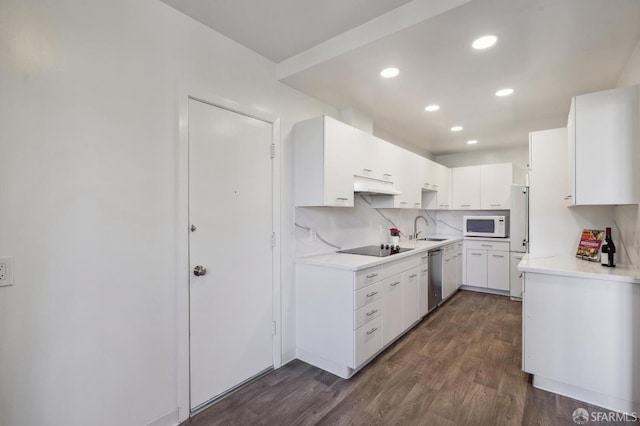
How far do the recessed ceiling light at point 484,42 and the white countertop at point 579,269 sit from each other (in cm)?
167

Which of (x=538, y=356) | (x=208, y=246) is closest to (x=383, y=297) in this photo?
(x=538, y=356)

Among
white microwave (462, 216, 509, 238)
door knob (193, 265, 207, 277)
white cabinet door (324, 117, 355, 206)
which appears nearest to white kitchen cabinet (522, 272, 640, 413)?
white cabinet door (324, 117, 355, 206)

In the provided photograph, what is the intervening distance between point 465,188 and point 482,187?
281mm

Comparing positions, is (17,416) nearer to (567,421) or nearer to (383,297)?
(383,297)

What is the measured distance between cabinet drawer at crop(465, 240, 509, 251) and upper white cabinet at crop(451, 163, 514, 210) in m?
0.65

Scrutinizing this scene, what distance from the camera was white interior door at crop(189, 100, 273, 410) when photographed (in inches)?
79.1

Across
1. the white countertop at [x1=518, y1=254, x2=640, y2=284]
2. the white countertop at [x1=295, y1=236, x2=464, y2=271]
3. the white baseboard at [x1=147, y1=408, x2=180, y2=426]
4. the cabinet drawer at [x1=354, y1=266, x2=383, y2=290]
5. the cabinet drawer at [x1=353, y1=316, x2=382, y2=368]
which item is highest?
the white countertop at [x1=518, y1=254, x2=640, y2=284]

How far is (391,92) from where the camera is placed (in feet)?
9.68

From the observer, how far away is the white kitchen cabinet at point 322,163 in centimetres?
258

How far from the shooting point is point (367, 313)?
2496 mm

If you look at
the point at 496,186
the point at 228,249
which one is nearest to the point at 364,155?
the point at 228,249

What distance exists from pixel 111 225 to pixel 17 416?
928 mm

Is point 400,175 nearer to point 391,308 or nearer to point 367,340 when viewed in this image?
point 391,308

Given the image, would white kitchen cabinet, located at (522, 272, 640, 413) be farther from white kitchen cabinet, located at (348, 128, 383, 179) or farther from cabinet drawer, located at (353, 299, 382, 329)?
white kitchen cabinet, located at (348, 128, 383, 179)
